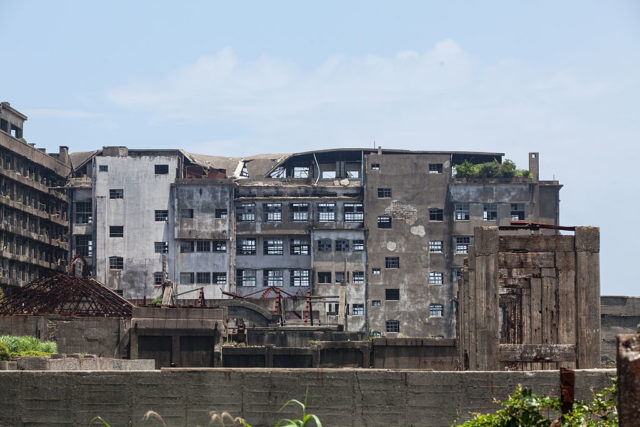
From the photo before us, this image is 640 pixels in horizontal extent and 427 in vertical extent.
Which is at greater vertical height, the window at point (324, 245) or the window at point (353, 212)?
the window at point (353, 212)

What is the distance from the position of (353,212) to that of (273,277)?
884cm

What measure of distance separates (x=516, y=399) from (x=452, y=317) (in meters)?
66.7

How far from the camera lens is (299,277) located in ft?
258

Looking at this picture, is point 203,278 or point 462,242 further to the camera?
point 462,242

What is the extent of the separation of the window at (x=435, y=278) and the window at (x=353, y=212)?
755 centimetres

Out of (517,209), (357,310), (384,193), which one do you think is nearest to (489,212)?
(517,209)

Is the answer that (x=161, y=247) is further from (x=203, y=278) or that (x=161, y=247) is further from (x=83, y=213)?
(x=83, y=213)

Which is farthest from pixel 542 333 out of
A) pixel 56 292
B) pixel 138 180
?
pixel 138 180

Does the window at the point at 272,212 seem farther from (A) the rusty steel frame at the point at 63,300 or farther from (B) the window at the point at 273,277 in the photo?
(A) the rusty steel frame at the point at 63,300

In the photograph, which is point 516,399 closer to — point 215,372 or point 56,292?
point 215,372

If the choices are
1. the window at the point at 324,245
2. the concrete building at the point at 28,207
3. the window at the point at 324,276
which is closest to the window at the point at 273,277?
the window at the point at 324,276

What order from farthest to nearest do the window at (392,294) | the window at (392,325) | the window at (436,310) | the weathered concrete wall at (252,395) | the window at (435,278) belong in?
→ the window at (435,278), the window at (392,294), the window at (436,310), the window at (392,325), the weathered concrete wall at (252,395)

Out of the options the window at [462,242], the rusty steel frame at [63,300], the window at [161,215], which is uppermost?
the window at [161,215]

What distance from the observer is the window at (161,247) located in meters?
78.3
